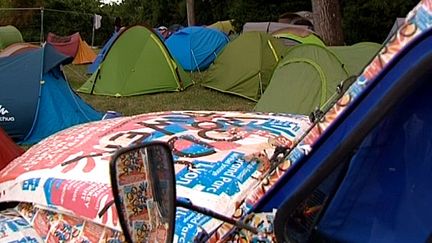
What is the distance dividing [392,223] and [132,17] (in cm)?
3828

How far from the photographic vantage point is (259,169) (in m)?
1.80

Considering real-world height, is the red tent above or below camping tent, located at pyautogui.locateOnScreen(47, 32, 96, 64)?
above

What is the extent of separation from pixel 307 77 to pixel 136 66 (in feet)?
13.4

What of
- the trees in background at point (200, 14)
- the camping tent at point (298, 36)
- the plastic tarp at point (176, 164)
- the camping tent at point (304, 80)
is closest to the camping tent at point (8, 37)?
the trees in background at point (200, 14)

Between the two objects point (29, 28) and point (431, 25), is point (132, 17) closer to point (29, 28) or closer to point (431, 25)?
point (29, 28)

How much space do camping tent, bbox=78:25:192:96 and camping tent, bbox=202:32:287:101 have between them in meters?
1.00

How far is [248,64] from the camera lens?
10398 mm

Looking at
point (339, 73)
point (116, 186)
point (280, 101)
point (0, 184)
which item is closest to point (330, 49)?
point (339, 73)

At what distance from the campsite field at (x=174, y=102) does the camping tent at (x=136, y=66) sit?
191mm

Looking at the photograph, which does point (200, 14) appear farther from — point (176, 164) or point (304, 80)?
point (176, 164)

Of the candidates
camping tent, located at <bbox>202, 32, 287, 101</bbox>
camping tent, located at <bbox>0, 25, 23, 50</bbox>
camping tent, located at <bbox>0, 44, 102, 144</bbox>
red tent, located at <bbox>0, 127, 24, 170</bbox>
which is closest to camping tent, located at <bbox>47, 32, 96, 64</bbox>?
camping tent, located at <bbox>0, 25, 23, 50</bbox>

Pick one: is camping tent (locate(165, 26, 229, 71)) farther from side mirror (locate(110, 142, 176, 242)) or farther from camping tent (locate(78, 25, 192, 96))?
side mirror (locate(110, 142, 176, 242))

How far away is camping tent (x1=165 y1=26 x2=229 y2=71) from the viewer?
14.5 meters

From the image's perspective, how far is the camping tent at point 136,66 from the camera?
10.8 metres
